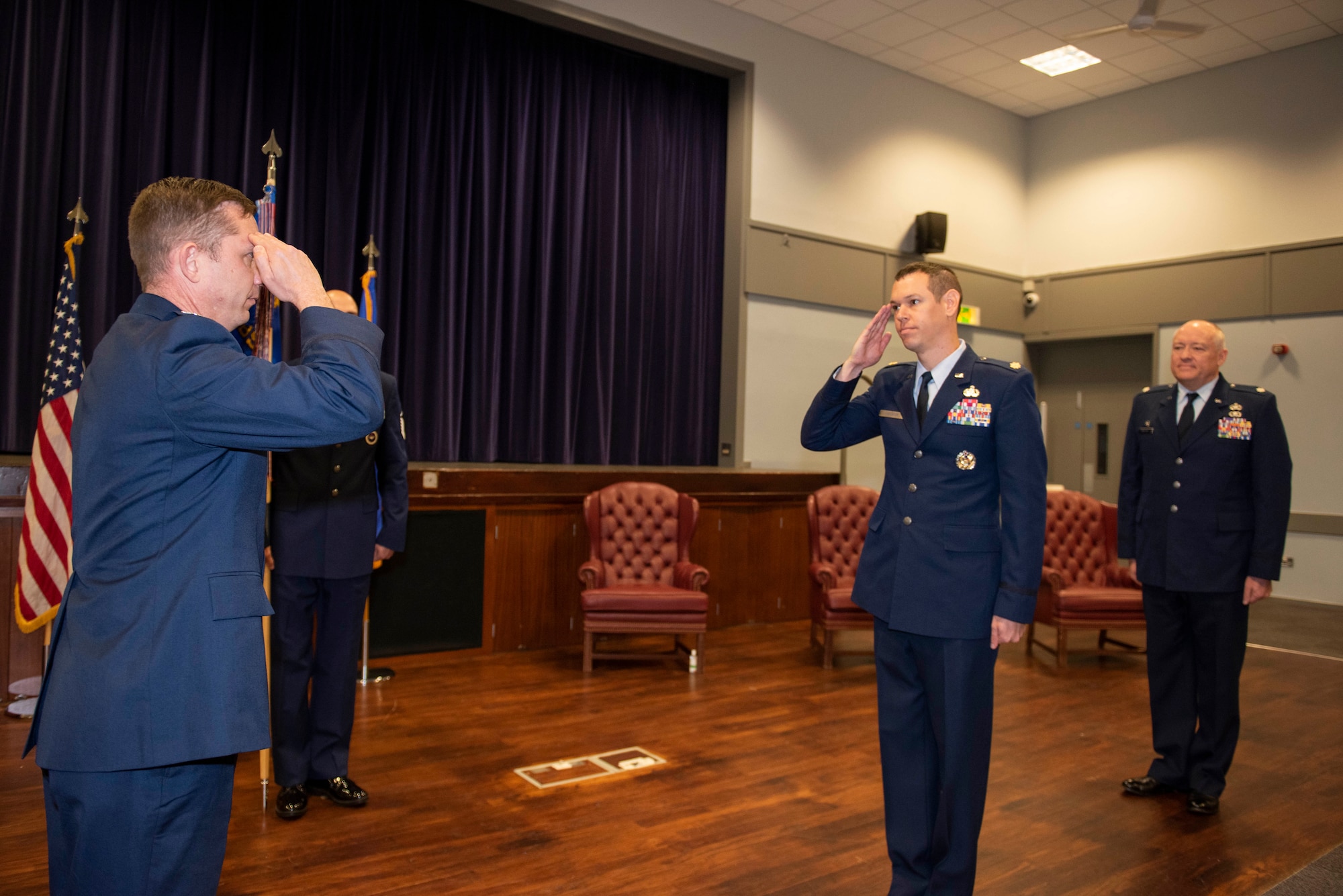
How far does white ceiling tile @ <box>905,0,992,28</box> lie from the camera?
26.6ft

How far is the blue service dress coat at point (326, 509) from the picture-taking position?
10.7ft

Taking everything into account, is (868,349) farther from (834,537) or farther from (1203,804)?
(834,537)

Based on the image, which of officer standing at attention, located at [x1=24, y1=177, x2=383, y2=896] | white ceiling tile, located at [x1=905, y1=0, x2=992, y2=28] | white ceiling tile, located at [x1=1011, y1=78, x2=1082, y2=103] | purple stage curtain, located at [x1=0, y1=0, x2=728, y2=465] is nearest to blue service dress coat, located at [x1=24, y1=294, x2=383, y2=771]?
officer standing at attention, located at [x1=24, y1=177, x2=383, y2=896]

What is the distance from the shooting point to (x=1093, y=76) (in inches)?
377

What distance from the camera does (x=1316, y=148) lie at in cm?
860

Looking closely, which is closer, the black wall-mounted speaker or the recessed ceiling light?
the recessed ceiling light

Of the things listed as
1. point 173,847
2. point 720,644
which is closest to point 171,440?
point 173,847

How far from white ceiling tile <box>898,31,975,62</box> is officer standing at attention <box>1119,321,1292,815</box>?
6.21 meters

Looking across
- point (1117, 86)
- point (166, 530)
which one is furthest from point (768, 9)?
point (166, 530)

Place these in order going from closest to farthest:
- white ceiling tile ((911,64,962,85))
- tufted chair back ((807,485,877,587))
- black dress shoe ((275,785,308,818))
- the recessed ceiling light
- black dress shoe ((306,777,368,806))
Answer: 1. black dress shoe ((275,785,308,818))
2. black dress shoe ((306,777,368,806))
3. tufted chair back ((807,485,877,587))
4. the recessed ceiling light
5. white ceiling tile ((911,64,962,85))

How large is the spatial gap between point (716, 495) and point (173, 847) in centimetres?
542

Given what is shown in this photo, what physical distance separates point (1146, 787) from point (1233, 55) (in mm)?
8250

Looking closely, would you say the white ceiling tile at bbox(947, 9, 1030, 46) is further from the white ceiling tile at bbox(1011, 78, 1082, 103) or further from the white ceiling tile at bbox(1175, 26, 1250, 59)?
the white ceiling tile at bbox(1175, 26, 1250, 59)

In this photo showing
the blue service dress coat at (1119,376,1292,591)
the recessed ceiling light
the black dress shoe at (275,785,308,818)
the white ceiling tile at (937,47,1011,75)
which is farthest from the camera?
the white ceiling tile at (937,47,1011,75)
